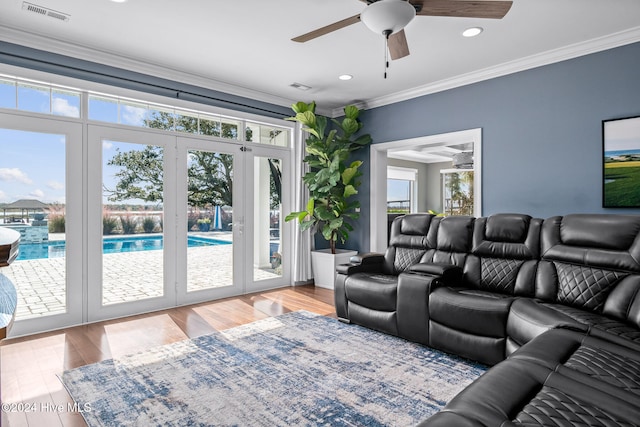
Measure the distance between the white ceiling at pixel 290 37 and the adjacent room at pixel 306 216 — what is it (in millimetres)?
26

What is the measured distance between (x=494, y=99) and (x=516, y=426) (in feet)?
12.7

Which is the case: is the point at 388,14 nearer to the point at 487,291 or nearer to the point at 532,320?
the point at 532,320

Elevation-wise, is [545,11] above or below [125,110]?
above

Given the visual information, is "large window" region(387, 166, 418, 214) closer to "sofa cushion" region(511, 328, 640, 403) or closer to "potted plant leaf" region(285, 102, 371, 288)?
"potted plant leaf" region(285, 102, 371, 288)

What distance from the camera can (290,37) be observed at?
345 cm

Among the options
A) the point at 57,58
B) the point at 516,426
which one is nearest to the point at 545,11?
the point at 516,426

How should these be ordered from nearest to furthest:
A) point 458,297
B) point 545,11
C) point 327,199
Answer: point 458,297
point 545,11
point 327,199

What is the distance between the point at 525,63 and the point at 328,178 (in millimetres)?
2553

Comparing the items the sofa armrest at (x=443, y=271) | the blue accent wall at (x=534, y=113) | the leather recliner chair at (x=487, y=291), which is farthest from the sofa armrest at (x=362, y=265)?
the blue accent wall at (x=534, y=113)

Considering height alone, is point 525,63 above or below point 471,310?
above

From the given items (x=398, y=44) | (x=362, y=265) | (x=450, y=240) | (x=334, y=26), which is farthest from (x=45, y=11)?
(x=450, y=240)

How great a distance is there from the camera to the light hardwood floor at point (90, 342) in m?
2.16

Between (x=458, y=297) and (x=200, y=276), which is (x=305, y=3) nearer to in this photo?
(x=458, y=297)

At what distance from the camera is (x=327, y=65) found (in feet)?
13.5
